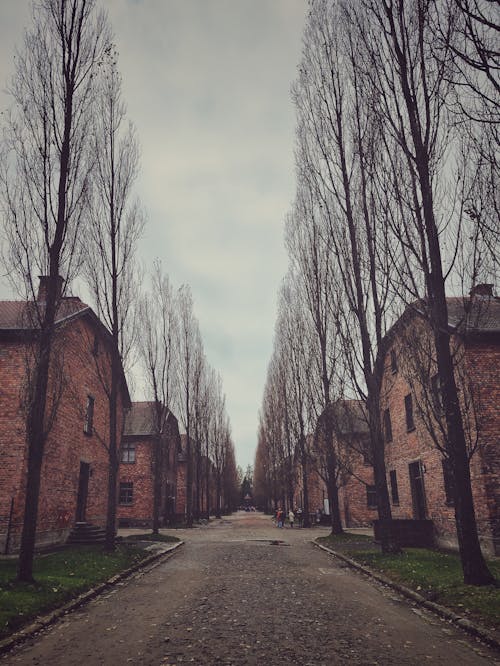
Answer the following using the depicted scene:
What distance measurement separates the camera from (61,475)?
1641cm

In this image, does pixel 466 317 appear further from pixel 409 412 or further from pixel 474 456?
pixel 409 412

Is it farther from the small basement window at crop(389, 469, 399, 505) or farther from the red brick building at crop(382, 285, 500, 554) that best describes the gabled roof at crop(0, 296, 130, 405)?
the small basement window at crop(389, 469, 399, 505)

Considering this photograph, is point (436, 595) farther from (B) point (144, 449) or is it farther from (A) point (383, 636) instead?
(B) point (144, 449)

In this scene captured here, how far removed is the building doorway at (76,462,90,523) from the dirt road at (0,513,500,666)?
1003 cm

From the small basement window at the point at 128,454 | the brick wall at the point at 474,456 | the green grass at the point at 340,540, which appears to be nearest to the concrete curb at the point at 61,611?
the brick wall at the point at 474,456

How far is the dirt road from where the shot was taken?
4.82 meters

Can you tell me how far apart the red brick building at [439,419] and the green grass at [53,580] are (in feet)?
23.2

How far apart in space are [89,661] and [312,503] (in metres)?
38.9

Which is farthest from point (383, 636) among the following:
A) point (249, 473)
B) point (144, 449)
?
point (249, 473)

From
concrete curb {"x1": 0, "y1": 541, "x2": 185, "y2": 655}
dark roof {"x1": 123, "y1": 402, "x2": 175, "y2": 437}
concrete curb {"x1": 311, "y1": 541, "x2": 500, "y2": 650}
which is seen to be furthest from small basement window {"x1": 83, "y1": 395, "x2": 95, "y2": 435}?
concrete curb {"x1": 311, "y1": 541, "x2": 500, "y2": 650}

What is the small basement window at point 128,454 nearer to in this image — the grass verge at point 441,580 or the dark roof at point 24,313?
the dark roof at point 24,313

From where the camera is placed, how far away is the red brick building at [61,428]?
13.2m

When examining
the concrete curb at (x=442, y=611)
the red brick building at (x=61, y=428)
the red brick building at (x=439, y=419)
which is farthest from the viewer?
the red brick building at (x=61, y=428)

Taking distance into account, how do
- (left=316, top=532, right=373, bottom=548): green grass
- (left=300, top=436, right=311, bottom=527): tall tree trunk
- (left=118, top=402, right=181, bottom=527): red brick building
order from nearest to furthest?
(left=316, top=532, right=373, bottom=548): green grass, (left=300, top=436, right=311, bottom=527): tall tree trunk, (left=118, top=402, right=181, bottom=527): red brick building
